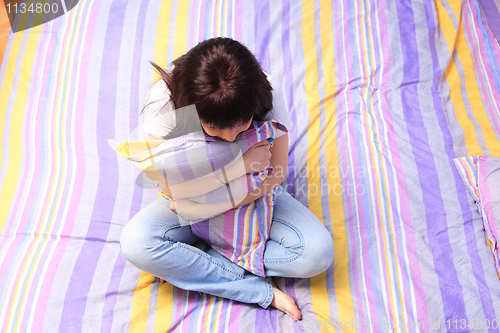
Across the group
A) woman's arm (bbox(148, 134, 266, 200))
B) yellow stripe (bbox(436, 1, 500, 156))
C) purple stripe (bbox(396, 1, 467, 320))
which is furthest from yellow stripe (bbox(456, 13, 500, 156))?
woman's arm (bbox(148, 134, 266, 200))

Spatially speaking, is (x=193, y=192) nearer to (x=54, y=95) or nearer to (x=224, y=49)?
(x=224, y=49)

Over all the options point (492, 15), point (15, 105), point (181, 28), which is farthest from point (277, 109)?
point (492, 15)

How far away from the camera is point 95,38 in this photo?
4.69 feet

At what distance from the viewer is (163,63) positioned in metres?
1.38

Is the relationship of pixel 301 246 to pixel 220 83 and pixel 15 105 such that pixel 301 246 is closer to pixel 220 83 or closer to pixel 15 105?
pixel 220 83

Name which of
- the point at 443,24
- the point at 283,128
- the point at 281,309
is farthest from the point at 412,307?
the point at 443,24

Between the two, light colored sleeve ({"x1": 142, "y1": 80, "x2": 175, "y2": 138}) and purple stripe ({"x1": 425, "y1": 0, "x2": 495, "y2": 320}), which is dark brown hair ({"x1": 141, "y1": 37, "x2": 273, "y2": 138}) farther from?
purple stripe ({"x1": 425, "y1": 0, "x2": 495, "y2": 320})

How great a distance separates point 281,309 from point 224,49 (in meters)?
0.65

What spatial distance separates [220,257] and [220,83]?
51 cm

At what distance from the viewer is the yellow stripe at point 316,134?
97 cm

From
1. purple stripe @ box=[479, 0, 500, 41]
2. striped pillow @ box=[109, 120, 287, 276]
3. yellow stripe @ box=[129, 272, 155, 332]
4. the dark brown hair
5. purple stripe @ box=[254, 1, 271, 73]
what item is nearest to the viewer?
the dark brown hair

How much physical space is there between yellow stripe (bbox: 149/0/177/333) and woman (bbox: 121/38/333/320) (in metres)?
0.06

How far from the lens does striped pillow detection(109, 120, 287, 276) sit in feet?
2.71

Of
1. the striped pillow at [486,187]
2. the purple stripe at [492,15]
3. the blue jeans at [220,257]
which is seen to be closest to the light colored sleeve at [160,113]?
the blue jeans at [220,257]
